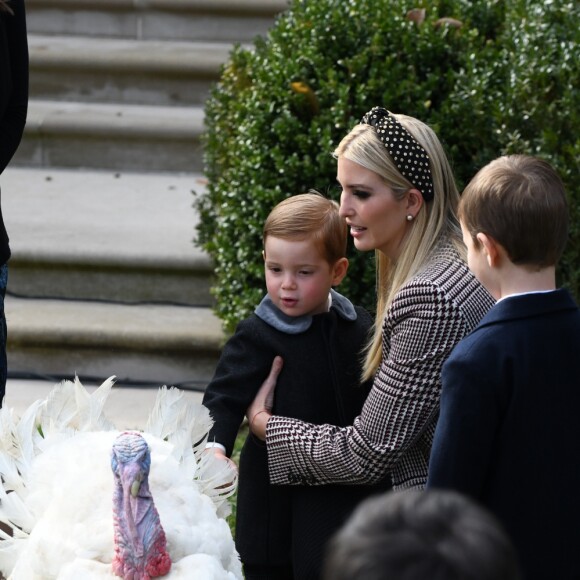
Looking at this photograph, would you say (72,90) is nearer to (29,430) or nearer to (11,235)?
(11,235)

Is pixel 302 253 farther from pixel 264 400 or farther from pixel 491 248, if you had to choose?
pixel 491 248

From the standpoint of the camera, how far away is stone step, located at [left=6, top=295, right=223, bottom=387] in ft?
19.6

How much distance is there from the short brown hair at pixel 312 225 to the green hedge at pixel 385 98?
4.90ft

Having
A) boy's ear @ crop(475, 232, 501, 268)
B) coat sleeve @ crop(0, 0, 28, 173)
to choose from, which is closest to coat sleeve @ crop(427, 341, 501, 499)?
boy's ear @ crop(475, 232, 501, 268)

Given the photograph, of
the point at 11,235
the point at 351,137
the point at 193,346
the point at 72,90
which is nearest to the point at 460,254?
the point at 351,137

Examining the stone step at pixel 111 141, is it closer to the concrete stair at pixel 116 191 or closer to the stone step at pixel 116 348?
the concrete stair at pixel 116 191

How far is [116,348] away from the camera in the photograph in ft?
19.7

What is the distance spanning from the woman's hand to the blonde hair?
0.87ft

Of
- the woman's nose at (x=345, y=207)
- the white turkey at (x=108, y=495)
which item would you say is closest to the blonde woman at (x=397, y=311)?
the woman's nose at (x=345, y=207)

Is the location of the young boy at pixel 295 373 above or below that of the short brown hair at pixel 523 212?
below

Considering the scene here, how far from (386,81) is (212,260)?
1.63 metres

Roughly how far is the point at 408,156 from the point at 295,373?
699 millimetres

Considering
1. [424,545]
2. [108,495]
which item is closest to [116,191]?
[108,495]

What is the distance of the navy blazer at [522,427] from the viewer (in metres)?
2.43
